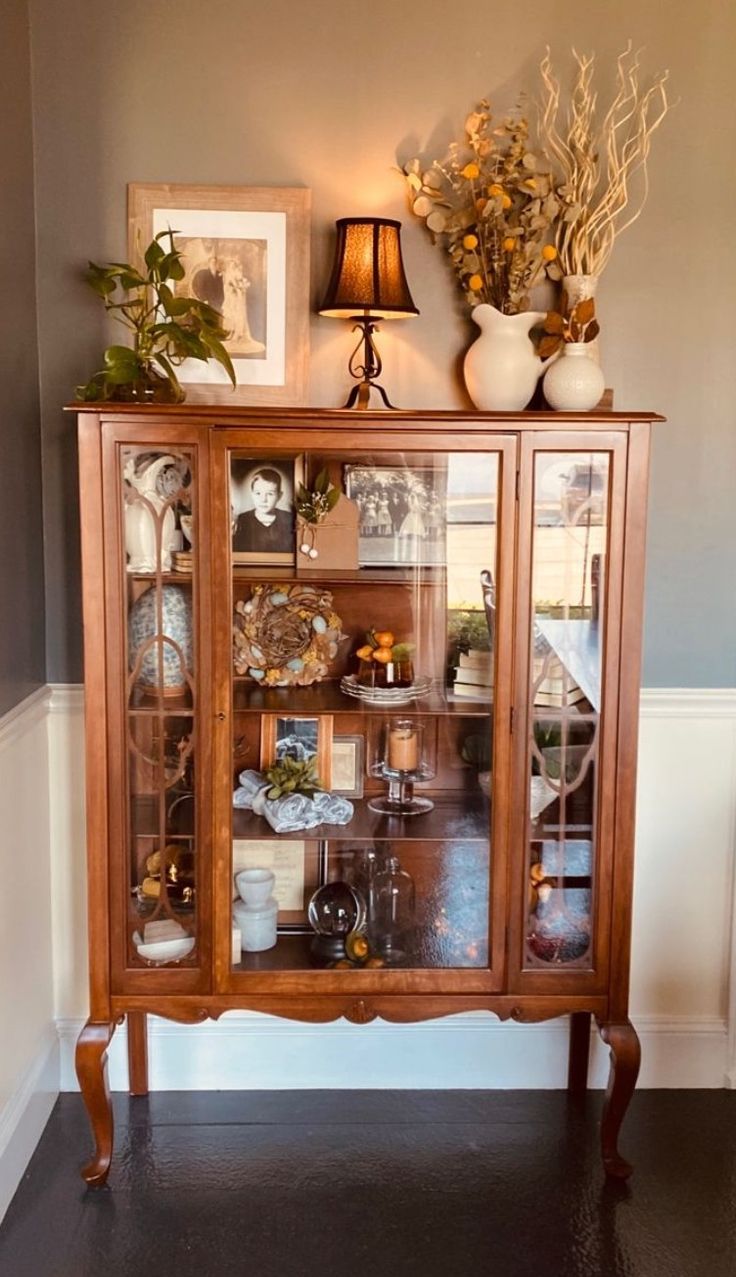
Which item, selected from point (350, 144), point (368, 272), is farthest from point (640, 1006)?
point (350, 144)

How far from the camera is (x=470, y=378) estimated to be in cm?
242

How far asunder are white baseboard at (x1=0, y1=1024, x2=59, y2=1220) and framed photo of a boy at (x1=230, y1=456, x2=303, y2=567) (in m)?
1.21

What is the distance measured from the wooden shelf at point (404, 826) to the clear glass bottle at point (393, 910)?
71 millimetres

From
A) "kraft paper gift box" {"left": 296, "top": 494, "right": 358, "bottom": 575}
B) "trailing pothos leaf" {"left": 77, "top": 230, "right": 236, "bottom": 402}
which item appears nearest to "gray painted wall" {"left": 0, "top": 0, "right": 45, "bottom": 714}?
"trailing pothos leaf" {"left": 77, "top": 230, "right": 236, "bottom": 402}

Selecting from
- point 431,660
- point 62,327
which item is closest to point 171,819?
point 431,660

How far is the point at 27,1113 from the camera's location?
7.71 feet

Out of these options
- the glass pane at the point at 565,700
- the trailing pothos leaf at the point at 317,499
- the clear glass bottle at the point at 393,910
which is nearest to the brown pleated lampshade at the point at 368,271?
the trailing pothos leaf at the point at 317,499

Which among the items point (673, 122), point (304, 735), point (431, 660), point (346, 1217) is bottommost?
point (346, 1217)

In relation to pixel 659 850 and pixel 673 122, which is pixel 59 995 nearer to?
pixel 659 850

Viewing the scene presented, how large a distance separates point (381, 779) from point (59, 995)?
961mm

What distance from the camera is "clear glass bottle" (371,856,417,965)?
2328mm

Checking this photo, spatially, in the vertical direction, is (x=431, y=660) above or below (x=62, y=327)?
below

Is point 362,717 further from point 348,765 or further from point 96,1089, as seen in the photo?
point 96,1089

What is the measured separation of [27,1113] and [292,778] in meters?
0.91
